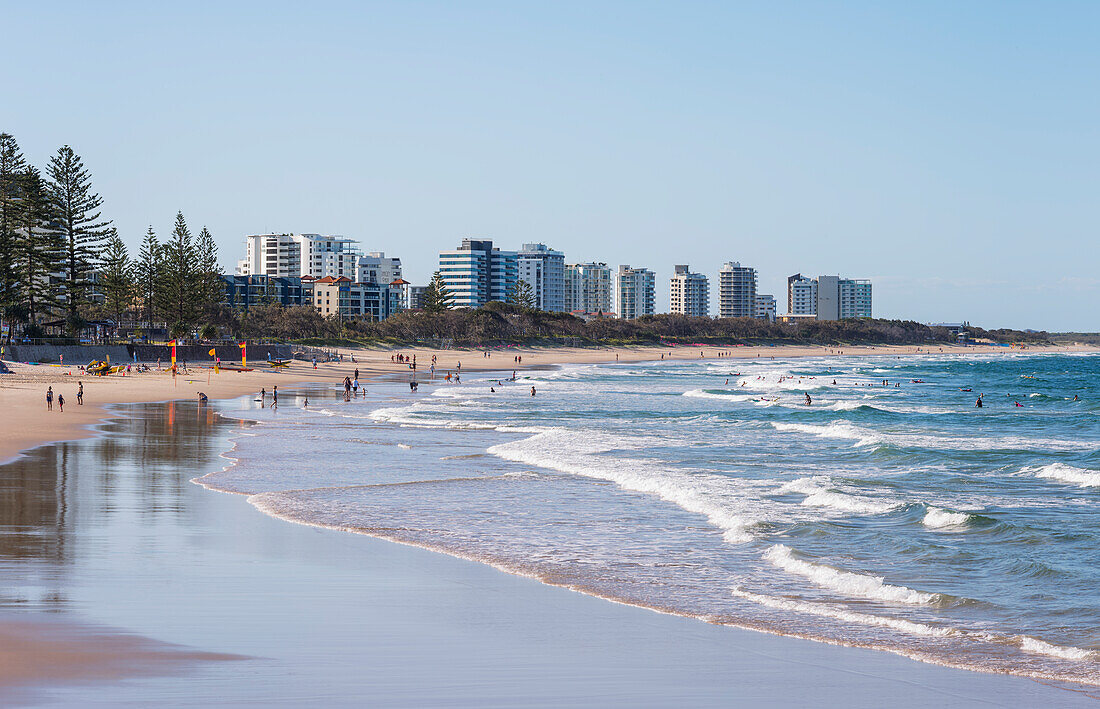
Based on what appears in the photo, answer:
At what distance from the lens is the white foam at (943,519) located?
47.7ft

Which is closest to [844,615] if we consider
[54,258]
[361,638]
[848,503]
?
[361,638]

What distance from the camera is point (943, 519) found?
1473 centimetres

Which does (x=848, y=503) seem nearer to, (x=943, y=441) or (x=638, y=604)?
(x=638, y=604)

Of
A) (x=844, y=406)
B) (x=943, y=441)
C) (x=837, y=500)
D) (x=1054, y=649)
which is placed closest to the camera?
(x=1054, y=649)

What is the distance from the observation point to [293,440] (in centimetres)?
2636

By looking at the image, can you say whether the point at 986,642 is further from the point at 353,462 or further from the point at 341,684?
the point at 353,462

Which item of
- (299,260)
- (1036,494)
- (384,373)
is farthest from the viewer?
(299,260)

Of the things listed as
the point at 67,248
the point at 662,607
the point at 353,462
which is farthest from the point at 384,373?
the point at 662,607

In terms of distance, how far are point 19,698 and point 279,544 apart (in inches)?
238

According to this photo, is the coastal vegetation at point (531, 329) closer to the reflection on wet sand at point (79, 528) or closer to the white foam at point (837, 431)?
the white foam at point (837, 431)

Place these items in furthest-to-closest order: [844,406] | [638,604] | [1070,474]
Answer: [844,406]
[1070,474]
[638,604]

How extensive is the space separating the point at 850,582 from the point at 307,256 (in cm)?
19270

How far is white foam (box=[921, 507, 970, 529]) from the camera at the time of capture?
14540 mm

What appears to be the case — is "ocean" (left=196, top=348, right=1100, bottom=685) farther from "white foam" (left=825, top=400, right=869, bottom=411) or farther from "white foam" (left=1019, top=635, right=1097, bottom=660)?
"white foam" (left=825, top=400, right=869, bottom=411)
